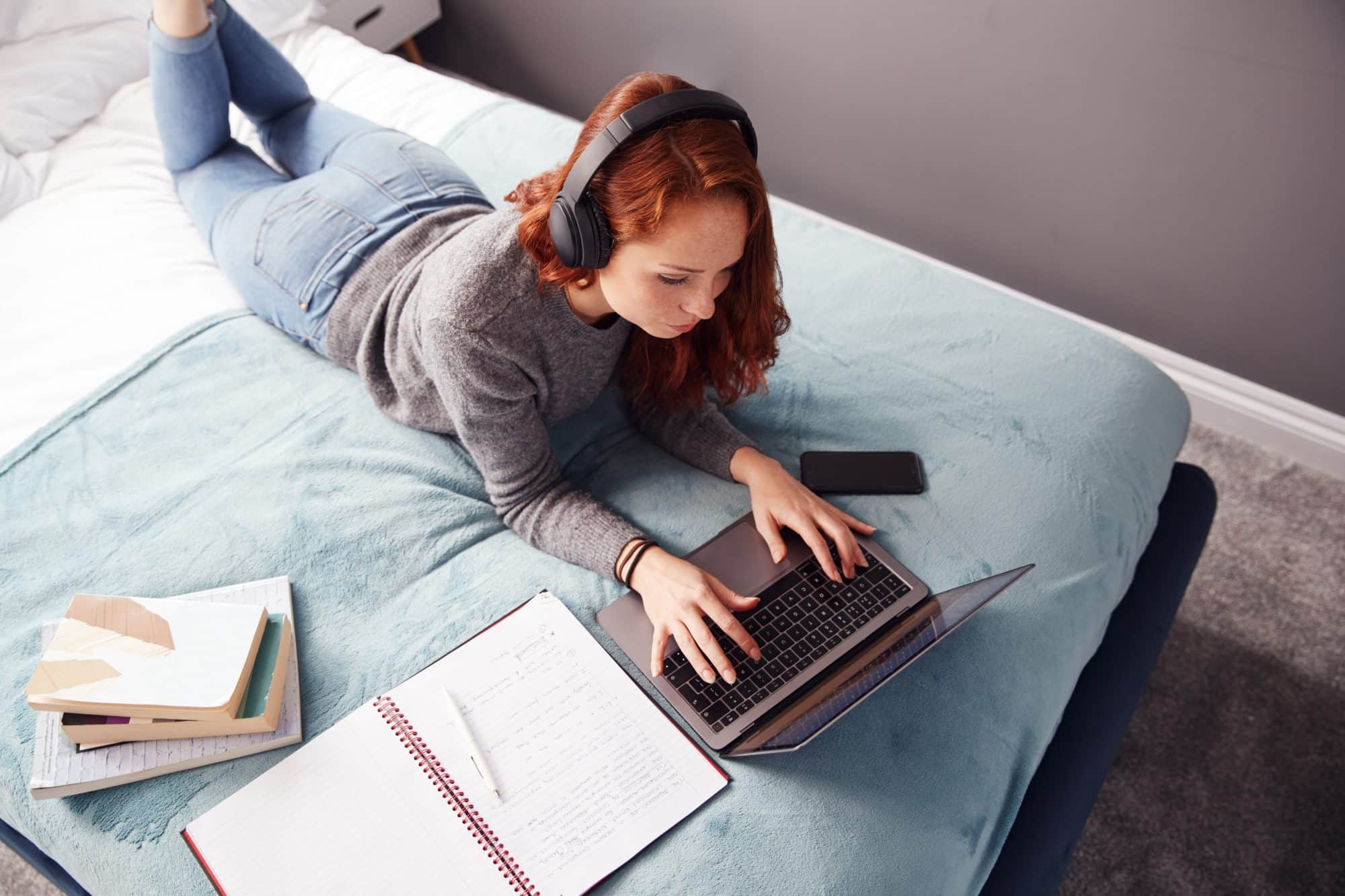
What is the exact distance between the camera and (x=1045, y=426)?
1.27m

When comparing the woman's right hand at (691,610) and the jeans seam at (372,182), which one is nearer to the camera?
the woman's right hand at (691,610)

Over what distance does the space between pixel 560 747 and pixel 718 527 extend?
1.13ft

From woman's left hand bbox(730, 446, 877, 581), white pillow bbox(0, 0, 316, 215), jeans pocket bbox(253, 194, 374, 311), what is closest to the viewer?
woman's left hand bbox(730, 446, 877, 581)

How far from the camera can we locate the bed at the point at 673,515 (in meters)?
0.95

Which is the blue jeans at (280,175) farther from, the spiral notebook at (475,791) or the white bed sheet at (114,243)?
the spiral notebook at (475,791)

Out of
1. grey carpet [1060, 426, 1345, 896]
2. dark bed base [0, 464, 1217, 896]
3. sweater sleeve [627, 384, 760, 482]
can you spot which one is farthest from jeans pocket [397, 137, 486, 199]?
grey carpet [1060, 426, 1345, 896]

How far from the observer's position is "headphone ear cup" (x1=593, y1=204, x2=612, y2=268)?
0.94m

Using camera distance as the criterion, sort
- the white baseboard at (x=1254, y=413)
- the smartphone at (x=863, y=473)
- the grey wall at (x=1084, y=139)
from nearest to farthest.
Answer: the smartphone at (x=863, y=473)
the grey wall at (x=1084, y=139)
the white baseboard at (x=1254, y=413)

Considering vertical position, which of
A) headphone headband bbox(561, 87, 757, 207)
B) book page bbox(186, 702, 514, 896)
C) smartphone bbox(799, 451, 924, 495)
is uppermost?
headphone headband bbox(561, 87, 757, 207)

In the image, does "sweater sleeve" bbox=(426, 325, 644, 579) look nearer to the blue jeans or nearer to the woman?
the woman

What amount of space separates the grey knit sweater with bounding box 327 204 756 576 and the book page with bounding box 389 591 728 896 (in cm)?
13

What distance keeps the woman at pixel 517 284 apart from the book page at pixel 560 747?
8 cm

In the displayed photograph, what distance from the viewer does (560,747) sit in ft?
3.20

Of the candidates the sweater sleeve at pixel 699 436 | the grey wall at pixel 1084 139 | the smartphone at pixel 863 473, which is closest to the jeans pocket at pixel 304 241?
the sweater sleeve at pixel 699 436
